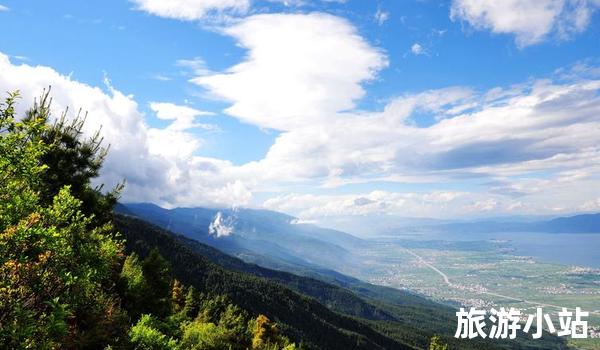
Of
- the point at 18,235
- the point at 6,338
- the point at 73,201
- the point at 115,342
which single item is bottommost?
the point at 115,342

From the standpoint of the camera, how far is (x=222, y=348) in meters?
53.4

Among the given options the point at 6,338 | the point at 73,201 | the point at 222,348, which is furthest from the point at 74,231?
the point at 222,348

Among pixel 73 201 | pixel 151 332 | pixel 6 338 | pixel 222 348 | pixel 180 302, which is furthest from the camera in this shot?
pixel 180 302

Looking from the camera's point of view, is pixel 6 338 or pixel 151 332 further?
pixel 151 332

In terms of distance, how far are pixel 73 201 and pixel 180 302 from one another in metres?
73.7

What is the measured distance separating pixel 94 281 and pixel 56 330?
547 cm

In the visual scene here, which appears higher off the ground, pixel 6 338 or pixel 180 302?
pixel 6 338

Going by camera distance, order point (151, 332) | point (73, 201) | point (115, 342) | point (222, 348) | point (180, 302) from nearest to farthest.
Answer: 1. point (73, 201)
2. point (115, 342)
3. point (151, 332)
4. point (222, 348)
5. point (180, 302)

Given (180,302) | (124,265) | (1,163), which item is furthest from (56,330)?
(180,302)

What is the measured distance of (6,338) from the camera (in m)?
14.0

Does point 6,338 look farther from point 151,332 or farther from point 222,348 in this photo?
point 222,348

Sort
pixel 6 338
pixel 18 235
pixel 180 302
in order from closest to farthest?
pixel 6 338, pixel 18 235, pixel 180 302

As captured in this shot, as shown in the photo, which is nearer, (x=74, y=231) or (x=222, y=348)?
(x=74, y=231)

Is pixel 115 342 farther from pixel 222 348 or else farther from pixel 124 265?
pixel 222 348
